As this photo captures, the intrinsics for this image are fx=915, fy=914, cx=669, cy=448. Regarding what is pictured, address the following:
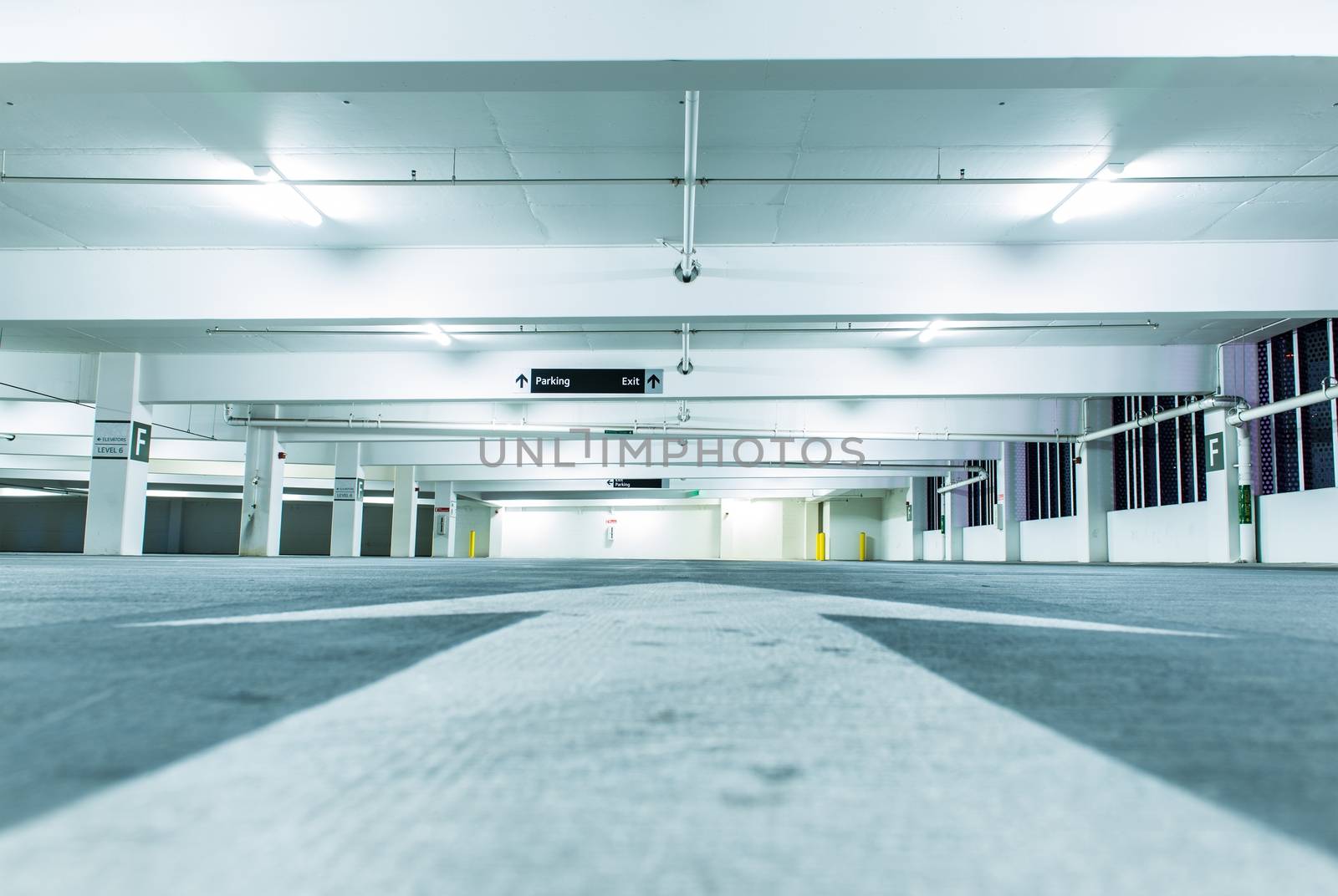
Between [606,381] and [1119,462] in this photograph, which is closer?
[606,381]

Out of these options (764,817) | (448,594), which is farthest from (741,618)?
(764,817)

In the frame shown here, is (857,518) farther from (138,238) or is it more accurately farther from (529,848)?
(529,848)

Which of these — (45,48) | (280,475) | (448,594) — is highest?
(45,48)

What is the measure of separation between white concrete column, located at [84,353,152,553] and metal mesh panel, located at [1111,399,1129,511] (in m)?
16.9

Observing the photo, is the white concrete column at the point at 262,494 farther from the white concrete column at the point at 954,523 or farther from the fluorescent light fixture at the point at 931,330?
the white concrete column at the point at 954,523

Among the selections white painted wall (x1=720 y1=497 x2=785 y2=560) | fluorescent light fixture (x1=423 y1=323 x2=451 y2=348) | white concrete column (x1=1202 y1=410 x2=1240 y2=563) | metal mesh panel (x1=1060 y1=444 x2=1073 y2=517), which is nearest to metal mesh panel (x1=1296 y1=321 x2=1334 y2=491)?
white concrete column (x1=1202 y1=410 x2=1240 y2=563)

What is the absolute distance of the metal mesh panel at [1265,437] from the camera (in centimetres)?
1295

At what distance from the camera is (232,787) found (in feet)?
2.48

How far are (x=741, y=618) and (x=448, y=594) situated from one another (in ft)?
5.25

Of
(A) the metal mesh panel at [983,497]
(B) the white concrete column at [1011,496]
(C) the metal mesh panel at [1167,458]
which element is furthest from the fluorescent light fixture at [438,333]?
(A) the metal mesh panel at [983,497]

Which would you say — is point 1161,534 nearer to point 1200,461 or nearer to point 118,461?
point 1200,461

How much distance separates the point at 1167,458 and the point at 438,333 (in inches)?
472

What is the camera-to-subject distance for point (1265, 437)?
13039 millimetres

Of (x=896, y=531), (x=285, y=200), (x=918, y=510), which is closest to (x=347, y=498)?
(x=285, y=200)
